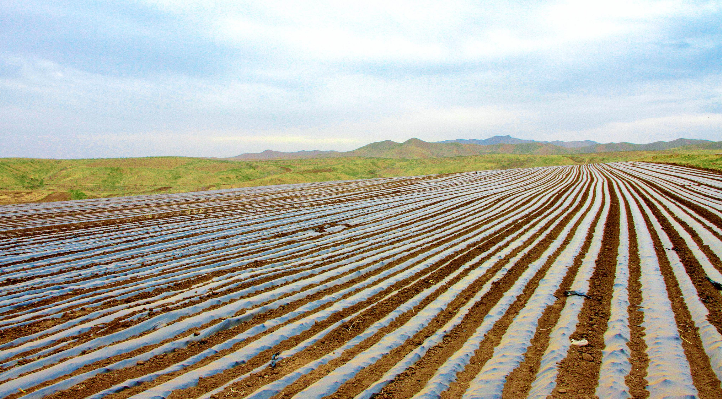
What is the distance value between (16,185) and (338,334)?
5064cm

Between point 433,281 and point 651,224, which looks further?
point 651,224

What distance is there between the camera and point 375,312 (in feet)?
16.9

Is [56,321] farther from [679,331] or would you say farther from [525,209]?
[525,209]

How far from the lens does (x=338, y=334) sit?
4574 mm

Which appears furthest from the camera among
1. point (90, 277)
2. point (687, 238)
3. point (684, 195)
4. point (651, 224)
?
point (684, 195)

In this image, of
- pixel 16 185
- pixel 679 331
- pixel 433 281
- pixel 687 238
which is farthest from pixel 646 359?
pixel 16 185

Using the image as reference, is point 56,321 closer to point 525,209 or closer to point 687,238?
point 687,238

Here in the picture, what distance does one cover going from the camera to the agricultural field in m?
3.54

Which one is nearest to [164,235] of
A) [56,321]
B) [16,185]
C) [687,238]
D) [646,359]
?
[56,321]

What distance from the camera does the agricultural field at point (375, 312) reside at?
354 centimetres

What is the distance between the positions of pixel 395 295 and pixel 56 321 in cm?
520

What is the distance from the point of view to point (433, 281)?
247 inches

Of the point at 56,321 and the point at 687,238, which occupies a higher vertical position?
the point at 687,238

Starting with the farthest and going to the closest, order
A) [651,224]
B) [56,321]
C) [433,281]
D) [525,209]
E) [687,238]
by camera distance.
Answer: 1. [525,209]
2. [651,224]
3. [687,238]
4. [433,281]
5. [56,321]
